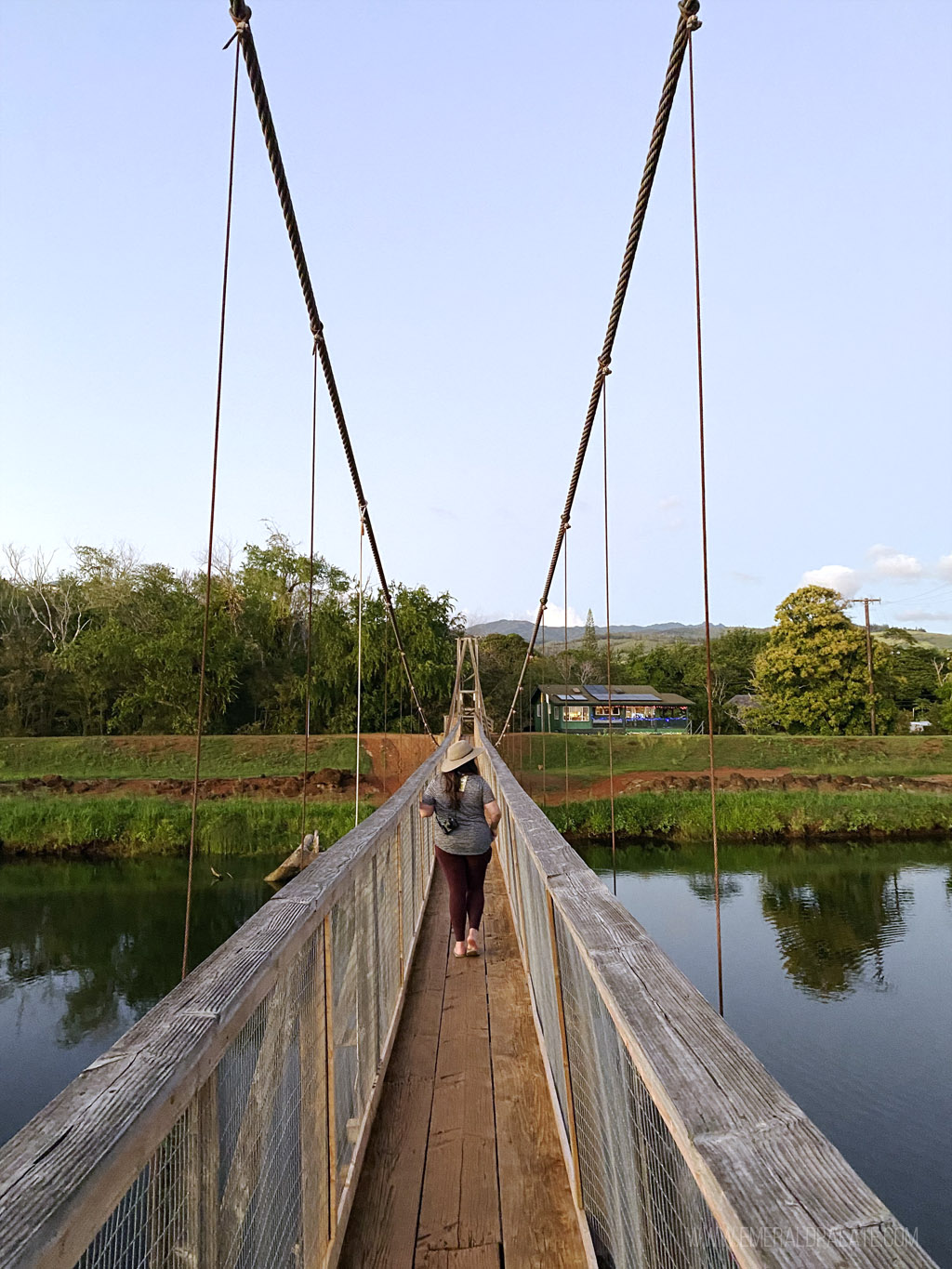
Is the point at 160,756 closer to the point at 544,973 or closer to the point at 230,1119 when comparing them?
the point at 544,973

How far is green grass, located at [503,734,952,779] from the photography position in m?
25.2

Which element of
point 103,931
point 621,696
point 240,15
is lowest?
point 103,931

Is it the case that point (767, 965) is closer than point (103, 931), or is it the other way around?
point (767, 965)

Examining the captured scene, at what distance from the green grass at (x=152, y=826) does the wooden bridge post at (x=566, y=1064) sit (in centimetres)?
1872

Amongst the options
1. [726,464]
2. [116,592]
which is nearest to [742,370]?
[726,464]

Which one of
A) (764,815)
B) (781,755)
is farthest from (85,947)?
(781,755)

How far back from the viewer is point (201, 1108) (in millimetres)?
889

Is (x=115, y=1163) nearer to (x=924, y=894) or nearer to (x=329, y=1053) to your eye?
(x=329, y=1053)

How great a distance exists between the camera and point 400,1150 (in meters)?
1.95

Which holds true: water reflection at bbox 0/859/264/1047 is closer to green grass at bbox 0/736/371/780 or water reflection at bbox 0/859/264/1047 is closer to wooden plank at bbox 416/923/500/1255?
green grass at bbox 0/736/371/780

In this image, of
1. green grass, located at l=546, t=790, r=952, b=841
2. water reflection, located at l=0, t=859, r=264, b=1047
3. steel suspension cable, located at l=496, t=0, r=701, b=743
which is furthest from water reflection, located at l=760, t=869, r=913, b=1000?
steel suspension cable, located at l=496, t=0, r=701, b=743

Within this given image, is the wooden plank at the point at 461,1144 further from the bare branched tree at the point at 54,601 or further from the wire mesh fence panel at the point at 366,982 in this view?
the bare branched tree at the point at 54,601

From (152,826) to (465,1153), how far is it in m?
21.3

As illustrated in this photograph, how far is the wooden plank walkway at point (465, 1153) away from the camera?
158 centimetres
